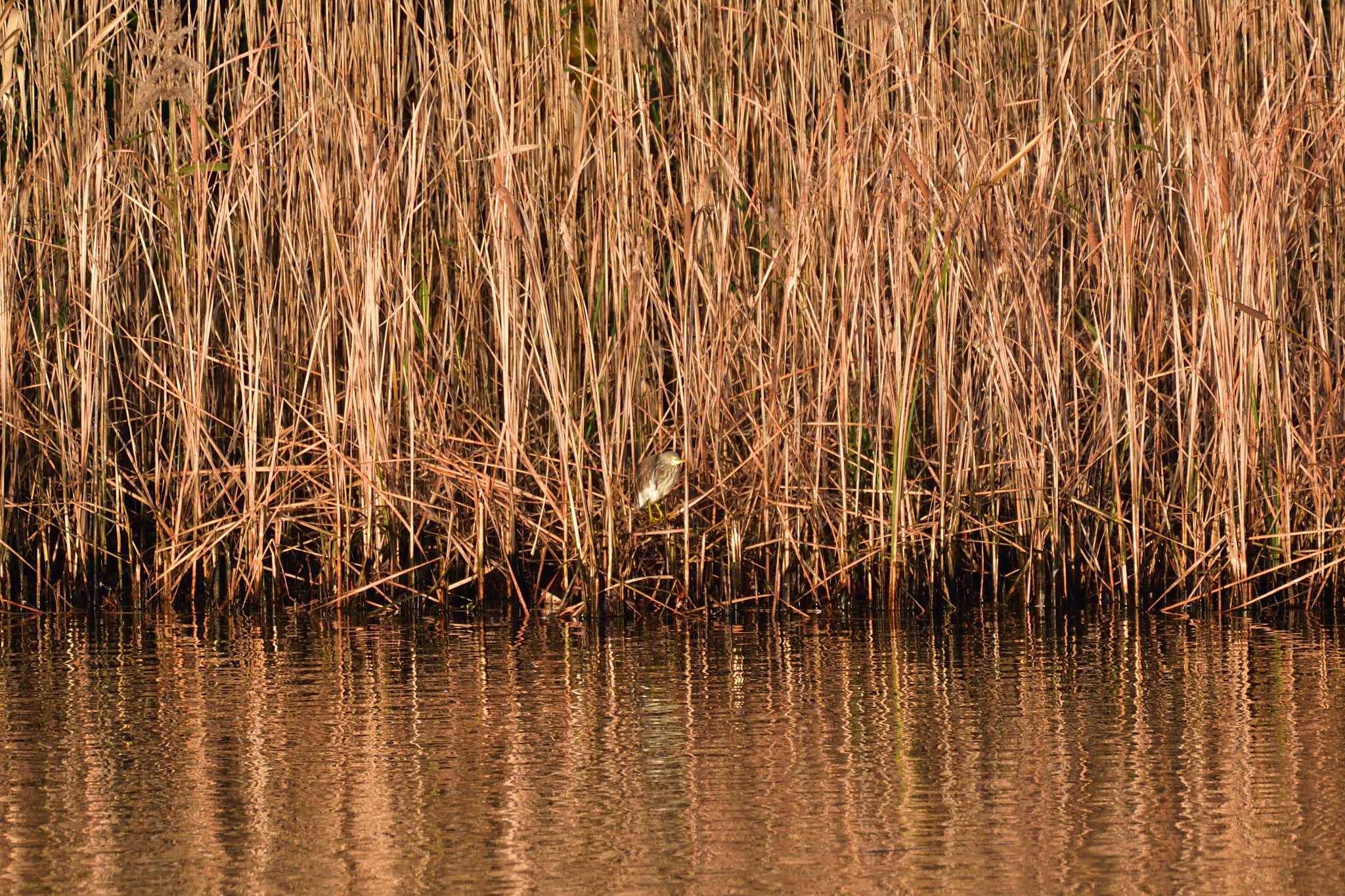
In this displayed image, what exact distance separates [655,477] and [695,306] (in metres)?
0.35

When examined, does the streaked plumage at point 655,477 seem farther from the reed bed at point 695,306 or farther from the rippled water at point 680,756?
the rippled water at point 680,756

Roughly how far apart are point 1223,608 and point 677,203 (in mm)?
1406

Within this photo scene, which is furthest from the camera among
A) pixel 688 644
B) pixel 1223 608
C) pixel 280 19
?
pixel 280 19

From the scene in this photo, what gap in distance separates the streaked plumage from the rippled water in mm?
299

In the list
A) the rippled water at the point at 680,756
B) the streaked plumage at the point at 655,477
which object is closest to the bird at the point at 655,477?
the streaked plumage at the point at 655,477

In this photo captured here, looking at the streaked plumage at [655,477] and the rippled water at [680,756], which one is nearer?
the rippled water at [680,756]

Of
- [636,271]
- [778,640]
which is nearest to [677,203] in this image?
[636,271]

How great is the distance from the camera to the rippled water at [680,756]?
7.58ft

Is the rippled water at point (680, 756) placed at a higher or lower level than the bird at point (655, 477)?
lower

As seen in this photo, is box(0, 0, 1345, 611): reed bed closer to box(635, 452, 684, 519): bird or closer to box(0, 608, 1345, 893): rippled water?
box(635, 452, 684, 519): bird

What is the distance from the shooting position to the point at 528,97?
4418 millimetres

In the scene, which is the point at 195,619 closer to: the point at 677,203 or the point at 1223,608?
the point at 677,203

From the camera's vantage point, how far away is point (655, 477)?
4207mm

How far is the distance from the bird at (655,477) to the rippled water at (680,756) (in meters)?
0.30
